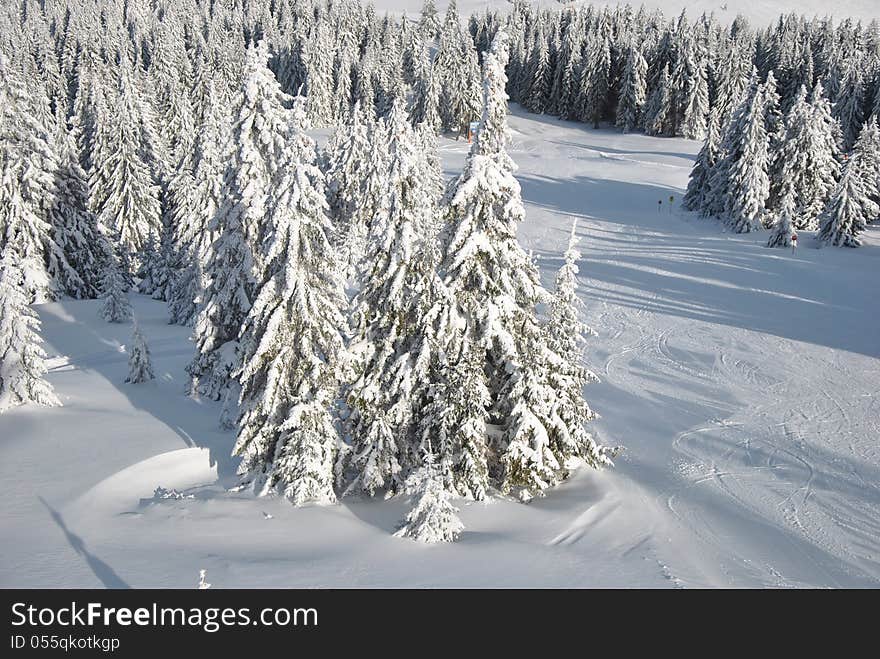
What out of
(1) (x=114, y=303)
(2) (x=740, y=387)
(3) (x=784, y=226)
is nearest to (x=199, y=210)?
(1) (x=114, y=303)

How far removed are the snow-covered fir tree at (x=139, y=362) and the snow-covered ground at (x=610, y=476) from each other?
0.52m

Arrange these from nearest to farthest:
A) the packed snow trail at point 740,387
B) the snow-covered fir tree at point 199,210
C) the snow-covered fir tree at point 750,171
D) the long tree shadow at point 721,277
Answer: the packed snow trail at point 740,387 < the snow-covered fir tree at point 199,210 < the long tree shadow at point 721,277 < the snow-covered fir tree at point 750,171

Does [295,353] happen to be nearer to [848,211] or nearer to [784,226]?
[784,226]

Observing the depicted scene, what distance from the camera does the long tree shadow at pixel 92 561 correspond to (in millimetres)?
11015

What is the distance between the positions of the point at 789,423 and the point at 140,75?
88605mm

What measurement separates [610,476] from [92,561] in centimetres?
1489

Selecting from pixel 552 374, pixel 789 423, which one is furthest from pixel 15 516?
pixel 789 423

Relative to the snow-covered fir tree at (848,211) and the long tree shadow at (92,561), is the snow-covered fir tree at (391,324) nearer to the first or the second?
the long tree shadow at (92,561)

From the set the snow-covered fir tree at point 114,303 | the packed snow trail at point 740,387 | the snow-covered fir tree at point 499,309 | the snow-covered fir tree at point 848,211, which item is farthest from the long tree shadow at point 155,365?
the snow-covered fir tree at point 848,211

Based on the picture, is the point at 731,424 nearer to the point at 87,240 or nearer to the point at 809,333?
the point at 809,333

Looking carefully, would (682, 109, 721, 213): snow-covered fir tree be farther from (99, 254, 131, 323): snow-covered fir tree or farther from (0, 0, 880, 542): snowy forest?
(99, 254, 131, 323): snow-covered fir tree

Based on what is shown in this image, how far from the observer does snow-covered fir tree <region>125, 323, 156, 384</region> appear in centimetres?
2381

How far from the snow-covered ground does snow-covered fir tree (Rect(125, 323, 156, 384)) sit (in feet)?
1.71

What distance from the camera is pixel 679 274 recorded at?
40.6 metres
